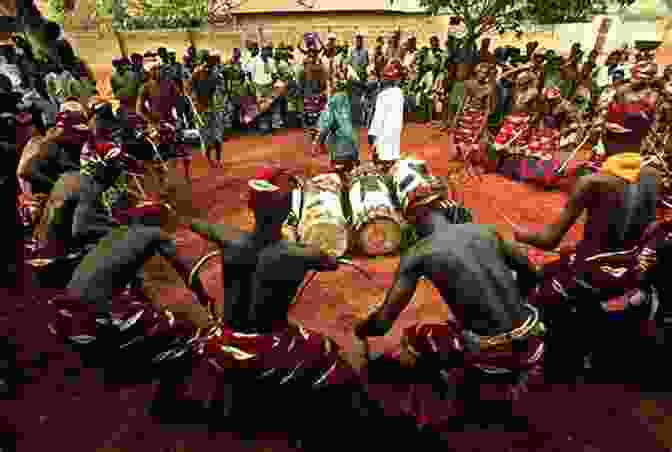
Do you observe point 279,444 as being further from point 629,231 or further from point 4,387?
point 629,231

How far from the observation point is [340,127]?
5676mm

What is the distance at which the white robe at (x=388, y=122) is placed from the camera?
5250mm

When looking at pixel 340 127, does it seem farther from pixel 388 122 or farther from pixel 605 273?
pixel 605 273

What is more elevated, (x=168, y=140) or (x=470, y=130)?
(x=168, y=140)

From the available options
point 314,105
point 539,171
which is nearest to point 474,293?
point 539,171

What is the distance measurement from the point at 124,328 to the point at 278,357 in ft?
3.27

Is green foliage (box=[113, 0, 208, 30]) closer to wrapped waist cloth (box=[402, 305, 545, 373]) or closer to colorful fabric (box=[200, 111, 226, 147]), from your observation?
colorful fabric (box=[200, 111, 226, 147])

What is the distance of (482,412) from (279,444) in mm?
1359

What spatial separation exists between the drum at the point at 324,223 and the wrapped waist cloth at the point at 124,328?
199cm

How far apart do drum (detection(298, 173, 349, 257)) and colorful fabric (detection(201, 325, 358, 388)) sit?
2079 millimetres

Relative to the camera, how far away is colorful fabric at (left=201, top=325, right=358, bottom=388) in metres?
2.11

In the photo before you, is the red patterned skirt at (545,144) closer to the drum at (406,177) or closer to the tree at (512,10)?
the drum at (406,177)

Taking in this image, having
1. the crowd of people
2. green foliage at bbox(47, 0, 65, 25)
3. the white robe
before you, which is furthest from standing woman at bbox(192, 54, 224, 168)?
green foliage at bbox(47, 0, 65, 25)

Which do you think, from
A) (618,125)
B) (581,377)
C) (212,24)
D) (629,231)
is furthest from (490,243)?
(212,24)
